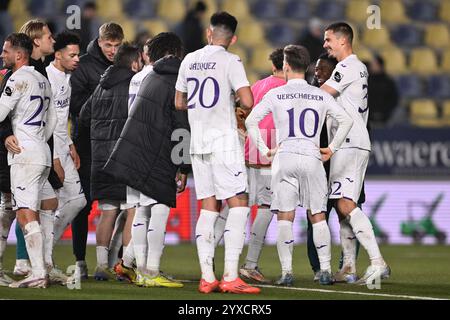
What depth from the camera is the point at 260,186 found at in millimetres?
10867

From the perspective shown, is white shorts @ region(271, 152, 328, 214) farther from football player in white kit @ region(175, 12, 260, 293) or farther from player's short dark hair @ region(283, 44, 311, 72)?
player's short dark hair @ region(283, 44, 311, 72)

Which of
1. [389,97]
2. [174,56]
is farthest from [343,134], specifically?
[389,97]

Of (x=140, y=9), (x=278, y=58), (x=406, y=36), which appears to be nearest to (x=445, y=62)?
(x=406, y=36)

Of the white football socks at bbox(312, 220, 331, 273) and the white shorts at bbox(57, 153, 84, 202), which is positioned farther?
the white shorts at bbox(57, 153, 84, 202)

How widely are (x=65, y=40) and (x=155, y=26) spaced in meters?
9.85

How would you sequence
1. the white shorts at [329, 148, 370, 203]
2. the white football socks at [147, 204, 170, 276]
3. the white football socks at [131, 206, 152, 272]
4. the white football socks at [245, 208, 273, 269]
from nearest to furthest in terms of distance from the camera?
the white football socks at [147, 204, 170, 276]
the white football socks at [131, 206, 152, 272]
the white shorts at [329, 148, 370, 203]
the white football socks at [245, 208, 273, 269]

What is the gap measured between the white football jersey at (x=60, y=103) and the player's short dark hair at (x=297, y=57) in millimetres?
2153

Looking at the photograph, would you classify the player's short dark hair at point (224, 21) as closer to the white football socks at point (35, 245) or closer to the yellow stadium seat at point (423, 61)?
the white football socks at point (35, 245)

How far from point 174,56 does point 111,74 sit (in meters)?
0.85

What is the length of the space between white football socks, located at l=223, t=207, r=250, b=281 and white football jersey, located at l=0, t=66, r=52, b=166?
1611 millimetres

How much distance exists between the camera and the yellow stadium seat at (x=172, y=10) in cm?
2111

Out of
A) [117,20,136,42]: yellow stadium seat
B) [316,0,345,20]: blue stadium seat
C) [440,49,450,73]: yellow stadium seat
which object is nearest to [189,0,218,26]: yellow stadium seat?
[117,20,136,42]: yellow stadium seat

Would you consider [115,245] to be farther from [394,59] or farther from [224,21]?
→ [394,59]

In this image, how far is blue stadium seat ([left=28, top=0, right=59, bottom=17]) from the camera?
2005cm
